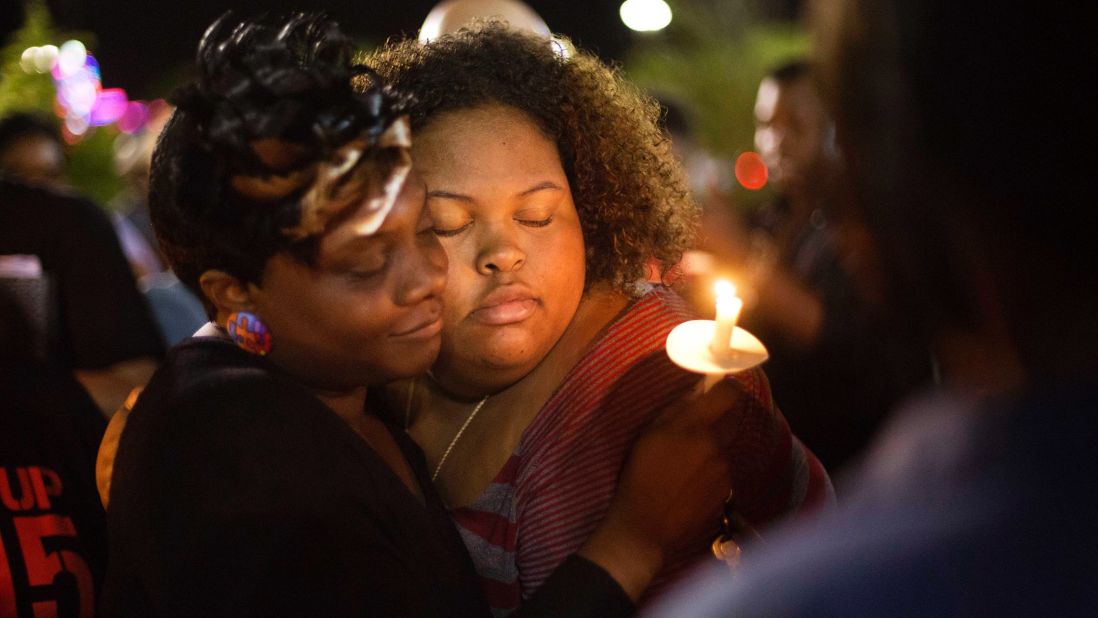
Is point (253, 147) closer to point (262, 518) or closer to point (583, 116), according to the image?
point (262, 518)

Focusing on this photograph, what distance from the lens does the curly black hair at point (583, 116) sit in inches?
86.0

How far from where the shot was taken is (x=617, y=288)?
7.47 feet

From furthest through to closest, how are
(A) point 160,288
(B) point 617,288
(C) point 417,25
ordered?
(C) point 417,25 < (A) point 160,288 < (B) point 617,288

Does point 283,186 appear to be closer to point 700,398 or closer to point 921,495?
point 700,398

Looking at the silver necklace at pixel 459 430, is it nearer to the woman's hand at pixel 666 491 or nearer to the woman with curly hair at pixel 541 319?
the woman with curly hair at pixel 541 319

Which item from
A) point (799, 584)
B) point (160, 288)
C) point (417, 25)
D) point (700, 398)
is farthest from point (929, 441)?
point (417, 25)

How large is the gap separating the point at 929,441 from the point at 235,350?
1.20 meters

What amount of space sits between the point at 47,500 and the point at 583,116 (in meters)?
1.38

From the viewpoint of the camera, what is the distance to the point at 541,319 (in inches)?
82.8

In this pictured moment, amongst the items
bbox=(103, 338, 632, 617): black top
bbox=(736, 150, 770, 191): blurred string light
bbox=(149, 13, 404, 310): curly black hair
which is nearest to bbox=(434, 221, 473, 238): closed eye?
bbox=(149, 13, 404, 310): curly black hair

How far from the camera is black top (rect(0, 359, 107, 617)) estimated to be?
7.29 ft

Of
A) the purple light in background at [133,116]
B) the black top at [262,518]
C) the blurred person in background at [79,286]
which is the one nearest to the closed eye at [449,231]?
the black top at [262,518]

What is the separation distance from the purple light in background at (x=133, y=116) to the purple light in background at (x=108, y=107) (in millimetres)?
241

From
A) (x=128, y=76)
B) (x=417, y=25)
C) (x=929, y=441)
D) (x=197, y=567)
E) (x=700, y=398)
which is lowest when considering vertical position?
(x=197, y=567)
